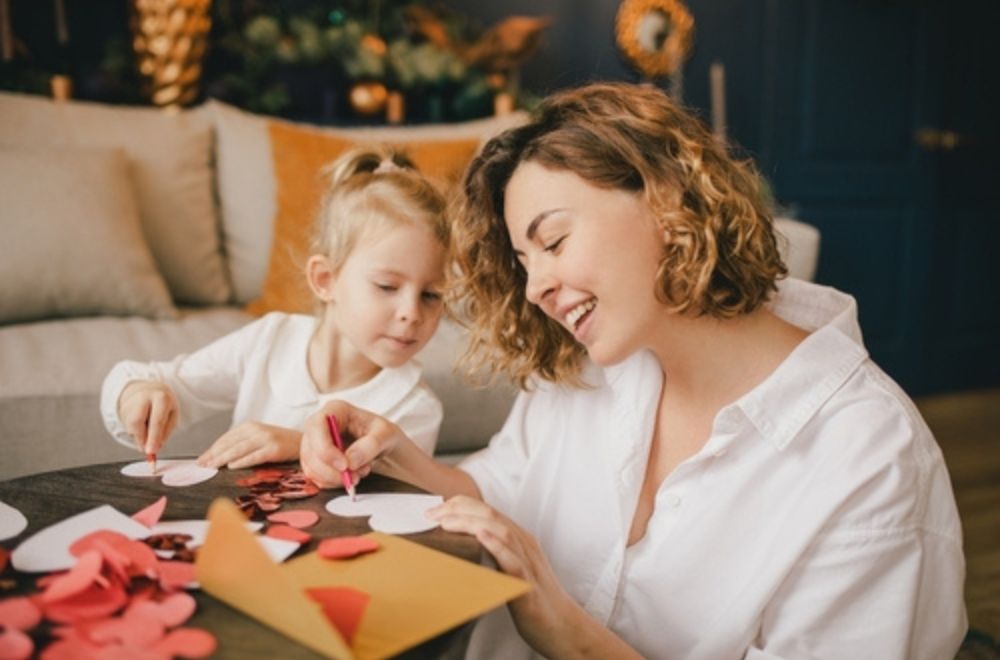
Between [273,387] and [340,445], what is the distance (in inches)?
20.6

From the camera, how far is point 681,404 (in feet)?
4.18

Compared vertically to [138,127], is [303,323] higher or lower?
lower

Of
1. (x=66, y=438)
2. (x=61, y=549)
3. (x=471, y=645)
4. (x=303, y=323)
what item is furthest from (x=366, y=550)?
(x=66, y=438)

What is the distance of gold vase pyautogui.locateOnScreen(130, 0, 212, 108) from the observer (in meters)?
3.01

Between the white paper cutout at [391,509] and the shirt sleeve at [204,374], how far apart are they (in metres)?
0.53

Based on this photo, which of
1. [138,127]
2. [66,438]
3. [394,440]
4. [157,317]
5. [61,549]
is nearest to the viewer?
[61,549]

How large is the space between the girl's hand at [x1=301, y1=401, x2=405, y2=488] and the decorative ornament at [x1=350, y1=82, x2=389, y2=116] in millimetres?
2293

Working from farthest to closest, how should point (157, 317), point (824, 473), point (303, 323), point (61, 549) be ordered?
1. point (157, 317)
2. point (303, 323)
3. point (824, 473)
4. point (61, 549)

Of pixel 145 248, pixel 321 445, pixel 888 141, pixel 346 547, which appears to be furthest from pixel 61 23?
pixel 888 141

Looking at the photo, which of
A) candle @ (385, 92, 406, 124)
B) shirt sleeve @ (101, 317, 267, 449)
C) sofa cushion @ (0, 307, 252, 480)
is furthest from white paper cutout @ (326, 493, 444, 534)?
candle @ (385, 92, 406, 124)

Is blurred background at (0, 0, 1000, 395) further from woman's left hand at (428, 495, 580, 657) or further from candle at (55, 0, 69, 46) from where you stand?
woman's left hand at (428, 495, 580, 657)

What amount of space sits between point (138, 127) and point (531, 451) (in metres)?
1.78

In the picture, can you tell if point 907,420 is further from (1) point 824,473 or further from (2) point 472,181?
(2) point 472,181

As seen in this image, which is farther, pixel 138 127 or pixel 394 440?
pixel 138 127
